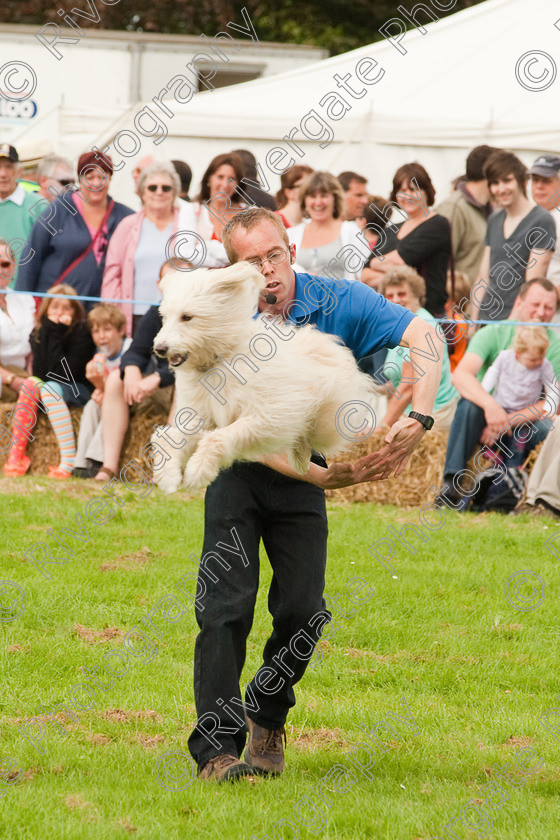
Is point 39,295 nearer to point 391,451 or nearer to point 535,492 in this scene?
point 535,492

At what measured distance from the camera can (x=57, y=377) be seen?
1055 centimetres

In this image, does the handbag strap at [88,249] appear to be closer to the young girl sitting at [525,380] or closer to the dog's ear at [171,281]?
the young girl sitting at [525,380]

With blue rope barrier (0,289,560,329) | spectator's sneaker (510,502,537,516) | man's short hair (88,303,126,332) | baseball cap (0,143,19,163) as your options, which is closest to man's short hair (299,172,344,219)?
blue rope barrier (0,289,560,329)

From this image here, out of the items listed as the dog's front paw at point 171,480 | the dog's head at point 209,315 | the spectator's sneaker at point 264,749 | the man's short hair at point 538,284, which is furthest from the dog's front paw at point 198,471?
the man's short hair at point 538,284

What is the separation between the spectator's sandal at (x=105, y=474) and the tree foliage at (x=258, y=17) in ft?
74.1

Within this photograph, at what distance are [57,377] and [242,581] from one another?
21.4 feet

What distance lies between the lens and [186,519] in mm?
8836

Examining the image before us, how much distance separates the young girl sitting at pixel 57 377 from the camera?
34.0 ft

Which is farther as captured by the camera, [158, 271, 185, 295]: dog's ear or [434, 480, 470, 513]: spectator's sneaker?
[434, 480, 470, 513]: spectator's sneaker

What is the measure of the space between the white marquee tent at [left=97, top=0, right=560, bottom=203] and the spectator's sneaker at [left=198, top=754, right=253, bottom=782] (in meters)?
8.69

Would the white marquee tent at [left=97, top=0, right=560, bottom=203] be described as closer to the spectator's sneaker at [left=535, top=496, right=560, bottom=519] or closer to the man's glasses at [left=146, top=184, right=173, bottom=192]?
the man's glasses at [left=146, top=184, right=173, bottom=192]

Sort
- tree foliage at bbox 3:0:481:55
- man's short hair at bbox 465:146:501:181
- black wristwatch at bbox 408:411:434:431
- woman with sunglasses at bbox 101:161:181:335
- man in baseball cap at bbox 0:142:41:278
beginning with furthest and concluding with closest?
tree foliage at bbox 3:0:481:55 → man in baseball cap at bbox 0:142:41:278 → man's short hair at bbox 465:146:501:181 → woman with sunglasses at bbox 101:161:181:335 → black wristwatch at bbox 408:411:434:431

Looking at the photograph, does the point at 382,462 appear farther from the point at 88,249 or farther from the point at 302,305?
the point at 88,249

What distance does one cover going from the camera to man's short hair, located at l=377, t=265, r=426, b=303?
363 inches
